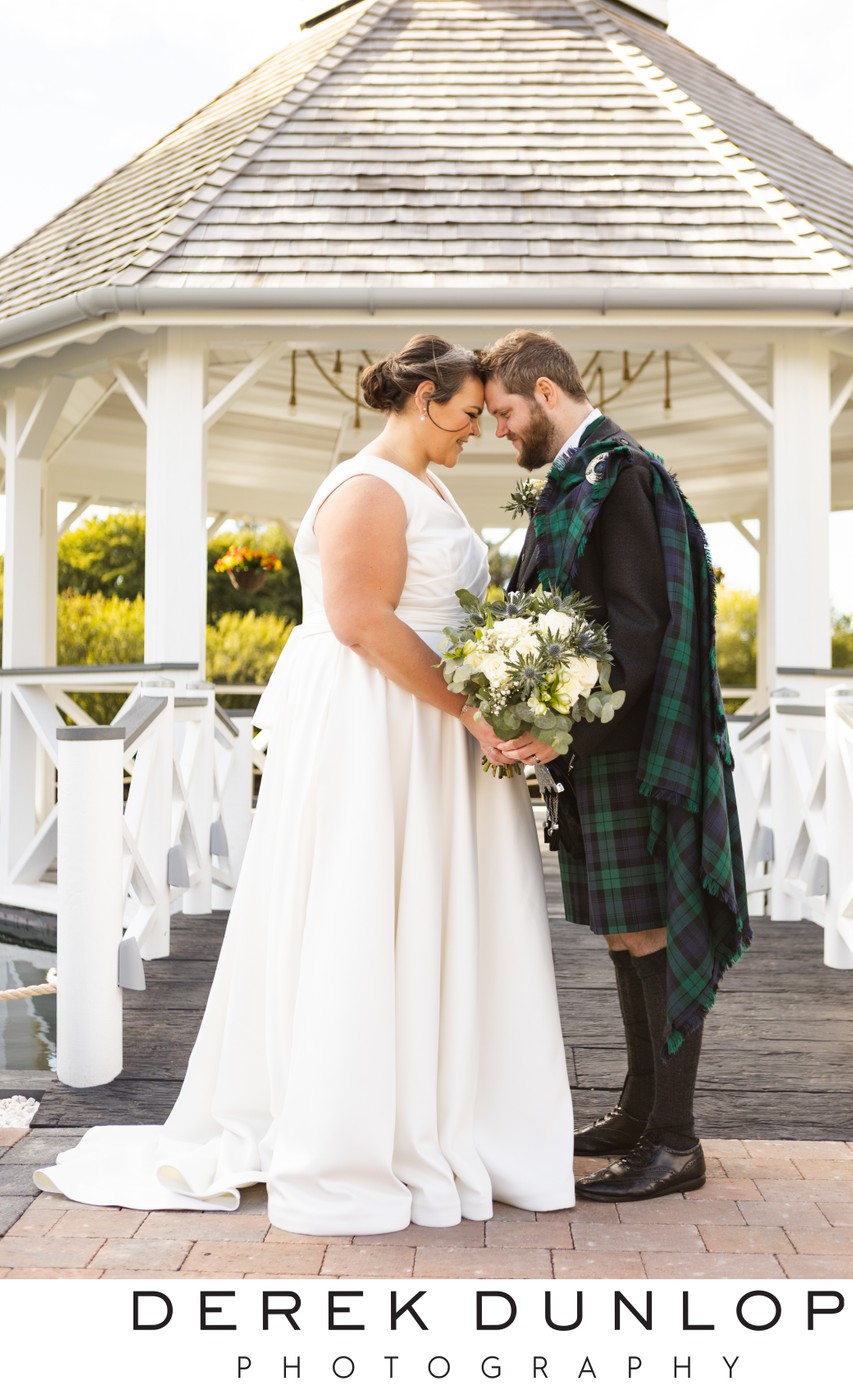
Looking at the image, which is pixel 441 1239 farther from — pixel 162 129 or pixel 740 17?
pixel 740 17

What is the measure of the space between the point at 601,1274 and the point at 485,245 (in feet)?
16.9

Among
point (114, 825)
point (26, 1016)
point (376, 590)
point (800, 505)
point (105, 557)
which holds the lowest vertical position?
point (26, 1016)

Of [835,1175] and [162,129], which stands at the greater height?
[162,129]

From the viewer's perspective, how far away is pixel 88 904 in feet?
11.3

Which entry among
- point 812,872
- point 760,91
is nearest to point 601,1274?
point 812,872

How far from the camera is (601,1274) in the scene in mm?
2234

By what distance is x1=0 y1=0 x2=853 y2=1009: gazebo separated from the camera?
592cm

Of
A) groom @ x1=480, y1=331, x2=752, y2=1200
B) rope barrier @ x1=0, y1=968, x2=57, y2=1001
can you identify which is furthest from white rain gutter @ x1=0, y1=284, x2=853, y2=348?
rope barrier @ x1=0, y1=968, x2=57, y2=1001

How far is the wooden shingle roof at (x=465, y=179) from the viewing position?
19.9 feet

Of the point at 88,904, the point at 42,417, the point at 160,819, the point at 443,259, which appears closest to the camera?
the point at 88,904

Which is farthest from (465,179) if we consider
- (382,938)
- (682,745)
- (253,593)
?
(253,593)

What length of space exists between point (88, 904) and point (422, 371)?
177 centimetres

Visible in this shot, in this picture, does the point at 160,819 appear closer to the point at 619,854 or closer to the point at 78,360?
the point at 619,854

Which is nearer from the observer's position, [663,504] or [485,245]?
[663,504]
